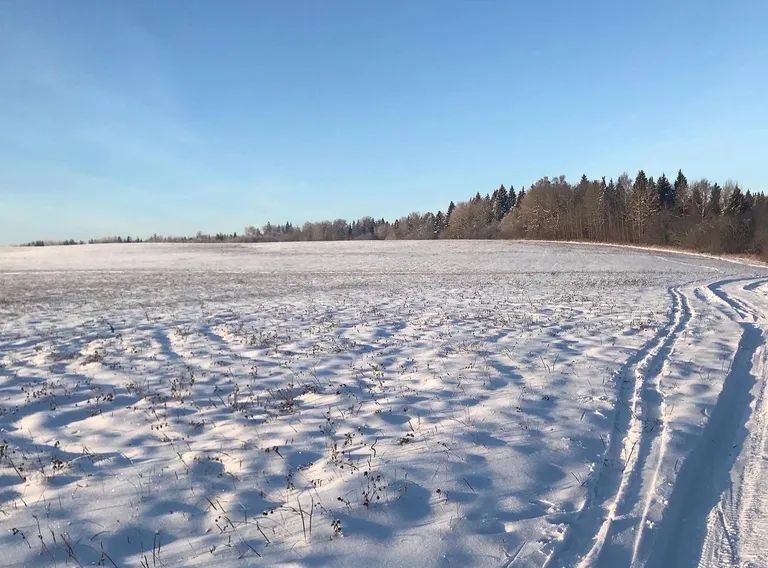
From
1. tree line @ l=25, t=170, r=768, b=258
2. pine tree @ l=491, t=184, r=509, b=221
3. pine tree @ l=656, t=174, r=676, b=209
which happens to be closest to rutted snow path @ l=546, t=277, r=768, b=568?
tree line @ l=25, t=170, r=768, b=258

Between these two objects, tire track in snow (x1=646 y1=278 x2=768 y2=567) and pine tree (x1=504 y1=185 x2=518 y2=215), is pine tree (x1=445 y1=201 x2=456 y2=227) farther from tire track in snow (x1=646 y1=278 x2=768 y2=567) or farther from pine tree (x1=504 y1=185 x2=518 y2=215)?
tire track in snow (x1=646 y1=278 x2=768 y2=567)

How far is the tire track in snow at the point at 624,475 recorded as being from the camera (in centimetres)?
429

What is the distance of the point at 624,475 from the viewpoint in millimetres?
5562

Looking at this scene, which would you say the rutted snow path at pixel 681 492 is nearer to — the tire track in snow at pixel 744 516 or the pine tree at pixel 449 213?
the tire track in snow at pixel 744 516

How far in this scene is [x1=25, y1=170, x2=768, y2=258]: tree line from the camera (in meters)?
62.2

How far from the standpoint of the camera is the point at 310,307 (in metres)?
18.9

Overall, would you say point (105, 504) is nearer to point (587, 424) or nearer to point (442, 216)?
point (587, 424)

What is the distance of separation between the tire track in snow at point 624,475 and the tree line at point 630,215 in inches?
2273

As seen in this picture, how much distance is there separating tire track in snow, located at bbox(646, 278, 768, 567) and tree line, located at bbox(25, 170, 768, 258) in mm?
58071

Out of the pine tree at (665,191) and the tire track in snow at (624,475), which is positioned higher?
the pine tree at (665,191)

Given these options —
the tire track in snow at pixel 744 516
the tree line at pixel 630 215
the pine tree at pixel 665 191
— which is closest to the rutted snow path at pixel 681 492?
the tire track in snow at pixel 744 516

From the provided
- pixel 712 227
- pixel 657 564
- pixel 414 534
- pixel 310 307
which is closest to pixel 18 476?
pixel 414 534

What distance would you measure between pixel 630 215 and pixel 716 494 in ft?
303

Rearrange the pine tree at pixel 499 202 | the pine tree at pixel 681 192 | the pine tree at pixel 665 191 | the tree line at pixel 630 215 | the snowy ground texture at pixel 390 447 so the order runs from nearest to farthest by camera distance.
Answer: the snowy ground texture at pixel 390 447
the tree line at pixel 630 215
the pine tree at pixel 681 192
the pine tree at pixel 665 191
the pine tree at pixel 499 202
